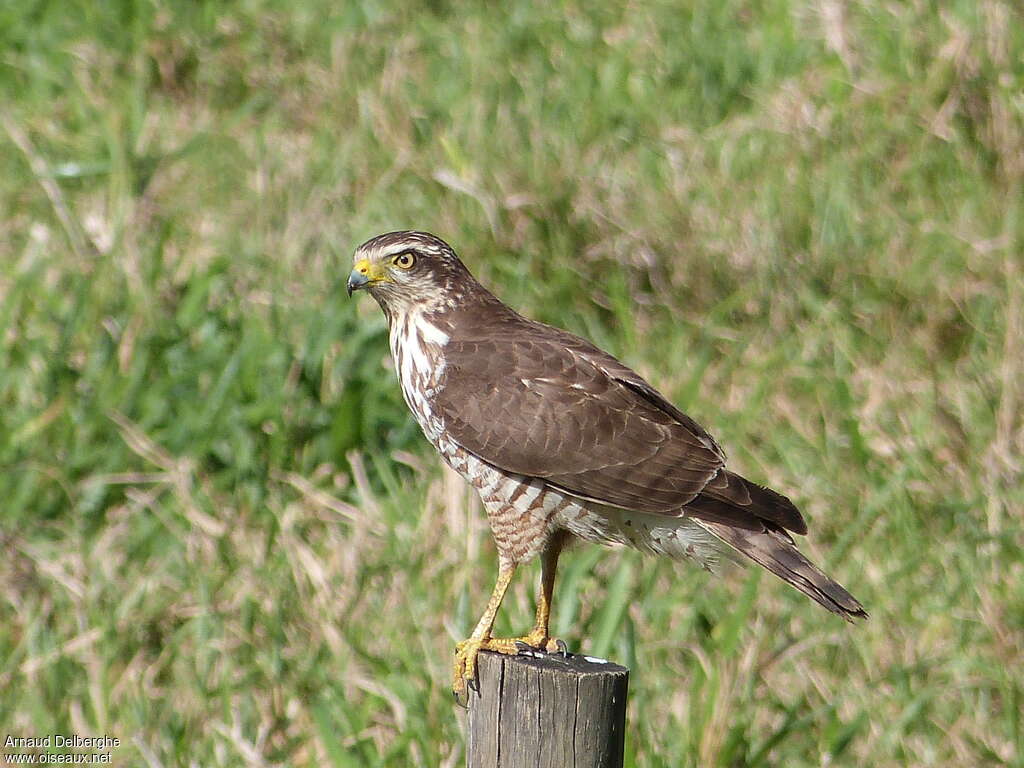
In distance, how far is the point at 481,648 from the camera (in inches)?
143

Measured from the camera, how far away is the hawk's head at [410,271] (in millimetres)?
4117

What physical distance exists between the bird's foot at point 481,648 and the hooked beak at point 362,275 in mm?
1047

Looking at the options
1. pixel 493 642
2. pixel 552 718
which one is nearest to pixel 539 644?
pixel 493 642

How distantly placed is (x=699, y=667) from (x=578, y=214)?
2.88 meters

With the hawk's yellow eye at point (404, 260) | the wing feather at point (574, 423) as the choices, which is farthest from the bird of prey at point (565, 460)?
the hawk's yellow eye at point (404, 260)

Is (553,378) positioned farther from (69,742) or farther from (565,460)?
(69,742)

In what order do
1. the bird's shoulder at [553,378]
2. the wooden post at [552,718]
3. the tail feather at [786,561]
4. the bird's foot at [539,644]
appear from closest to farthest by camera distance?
the wooden post at [552,718] < the tail feather at [786,561] < the bird's foot at [539,644] < the bird's shoulder at [553,378]

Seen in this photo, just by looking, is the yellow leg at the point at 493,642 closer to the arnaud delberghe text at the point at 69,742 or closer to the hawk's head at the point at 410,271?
the hawk's head at the point at 410,271

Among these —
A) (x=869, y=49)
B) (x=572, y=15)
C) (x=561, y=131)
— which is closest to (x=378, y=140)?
(x=561, y=131)

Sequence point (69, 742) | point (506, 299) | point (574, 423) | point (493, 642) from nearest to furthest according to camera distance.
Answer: point (493, 642) → point (574, 423) → point (69, 742) → point (506, 299)

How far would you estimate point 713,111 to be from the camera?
27.0 feet

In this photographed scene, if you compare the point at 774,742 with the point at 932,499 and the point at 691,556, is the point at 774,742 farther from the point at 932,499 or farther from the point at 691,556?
A: the point at 932,499

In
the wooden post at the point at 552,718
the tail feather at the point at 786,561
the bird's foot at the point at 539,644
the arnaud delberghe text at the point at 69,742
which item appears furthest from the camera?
the arnaud delberghe text at the point at 69,742

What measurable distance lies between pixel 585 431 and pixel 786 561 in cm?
59
